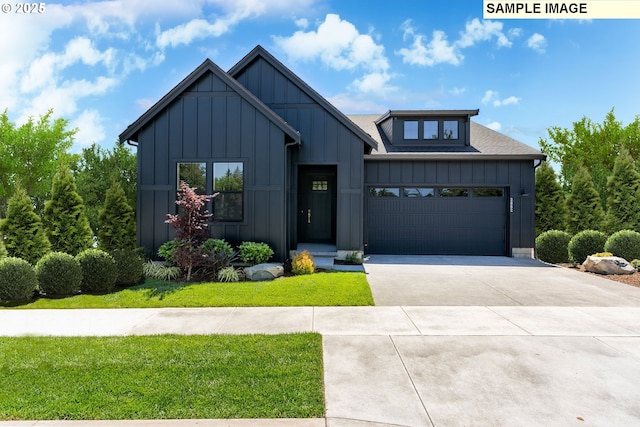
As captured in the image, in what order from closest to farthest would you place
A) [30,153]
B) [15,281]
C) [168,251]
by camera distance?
[15,281] < [168,251] < [30,153]

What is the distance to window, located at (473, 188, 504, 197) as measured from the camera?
13133 millimetres

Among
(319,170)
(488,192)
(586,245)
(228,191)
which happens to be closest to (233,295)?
(228,191)

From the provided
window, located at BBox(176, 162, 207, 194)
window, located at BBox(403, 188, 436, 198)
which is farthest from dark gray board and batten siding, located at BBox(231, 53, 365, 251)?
window, located at BBox(176, 162, 207, 194)

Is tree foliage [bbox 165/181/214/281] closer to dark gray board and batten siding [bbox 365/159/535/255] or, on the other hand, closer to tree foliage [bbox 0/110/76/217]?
dark gray board and batten siding [bbox 365/159/535/255]

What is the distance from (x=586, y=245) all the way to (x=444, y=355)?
969cm

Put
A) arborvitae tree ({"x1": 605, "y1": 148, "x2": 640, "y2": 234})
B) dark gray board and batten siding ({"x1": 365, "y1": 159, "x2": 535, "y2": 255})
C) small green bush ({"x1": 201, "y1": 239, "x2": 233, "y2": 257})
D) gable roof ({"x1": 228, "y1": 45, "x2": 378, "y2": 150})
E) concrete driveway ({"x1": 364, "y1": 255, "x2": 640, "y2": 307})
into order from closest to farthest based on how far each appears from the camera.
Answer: concrete driveway ({"x1": 364, "y1": 255, "x2": 640, "y2": 307}) < small green bush ({"x1": 201, "y1": 239, "x2": 233, "y2": 257}) < gable roof ({"x1": 228, "y1": 45, "x2": 378, "y2": 150}) < arborvitae tree ({"x1": 605, "y1": 148, "x2": 640, "y2": 234}) < dark gray board and batten siding ({"x1": 365, "y1": 159, "x2": 535, "y2": 255})

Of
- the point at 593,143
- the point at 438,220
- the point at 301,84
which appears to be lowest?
the point at 438,220

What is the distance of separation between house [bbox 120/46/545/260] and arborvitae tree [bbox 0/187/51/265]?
9.03 feet

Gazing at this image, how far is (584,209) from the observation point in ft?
44.0

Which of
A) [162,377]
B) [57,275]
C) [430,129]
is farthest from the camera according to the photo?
[430,129]

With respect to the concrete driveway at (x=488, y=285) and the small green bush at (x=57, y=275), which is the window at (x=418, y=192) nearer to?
the concrete driveway at (x=488, y=285)

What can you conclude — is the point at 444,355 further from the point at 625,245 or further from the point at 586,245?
the point at 625,245

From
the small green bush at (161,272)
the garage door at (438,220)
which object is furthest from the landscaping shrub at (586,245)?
the small green bush at (161,272)

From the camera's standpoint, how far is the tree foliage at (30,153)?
20.8 meters
